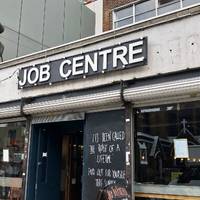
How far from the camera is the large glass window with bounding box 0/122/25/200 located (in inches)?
334

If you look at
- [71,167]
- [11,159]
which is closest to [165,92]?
[71,167]

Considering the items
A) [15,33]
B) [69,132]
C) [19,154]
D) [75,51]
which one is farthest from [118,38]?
[15,33]

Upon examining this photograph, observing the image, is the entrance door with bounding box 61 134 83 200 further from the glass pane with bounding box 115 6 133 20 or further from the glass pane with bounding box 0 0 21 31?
the glass pane with bounding box 115 6 133 20

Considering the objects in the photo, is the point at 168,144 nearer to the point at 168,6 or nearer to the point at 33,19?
the point at 33,19

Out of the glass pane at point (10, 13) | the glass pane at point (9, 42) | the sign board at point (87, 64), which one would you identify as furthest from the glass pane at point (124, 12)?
the sign board at point (87, 64)

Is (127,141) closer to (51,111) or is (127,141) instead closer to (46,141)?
(51,111)

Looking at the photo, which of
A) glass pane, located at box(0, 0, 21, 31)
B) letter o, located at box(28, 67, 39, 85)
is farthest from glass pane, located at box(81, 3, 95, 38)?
letter o, located at box(28, 67, 39, 85)

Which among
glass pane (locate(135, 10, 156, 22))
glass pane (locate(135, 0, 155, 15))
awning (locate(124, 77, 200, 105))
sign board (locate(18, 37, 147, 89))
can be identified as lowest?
awning (locate(124, 77, 200, 105))

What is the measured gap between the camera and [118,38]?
729 cm

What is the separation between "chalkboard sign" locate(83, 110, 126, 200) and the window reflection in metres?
0.34

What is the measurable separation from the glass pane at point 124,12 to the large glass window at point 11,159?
679 cm

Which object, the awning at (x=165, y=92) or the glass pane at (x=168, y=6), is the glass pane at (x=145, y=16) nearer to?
the glass pane at (x=168, y=6)

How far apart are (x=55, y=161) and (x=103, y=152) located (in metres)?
1.98

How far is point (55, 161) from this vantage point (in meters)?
8.61
